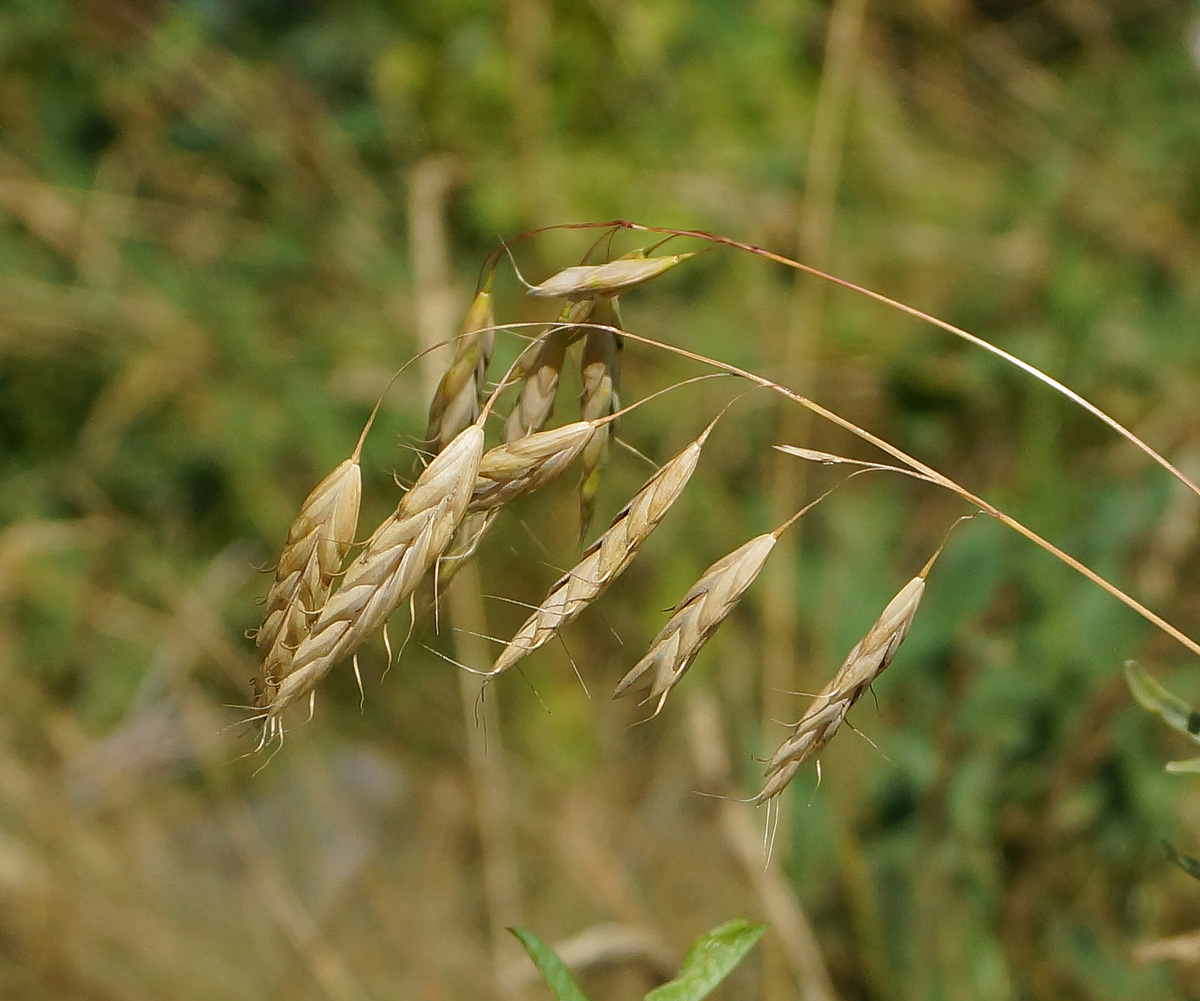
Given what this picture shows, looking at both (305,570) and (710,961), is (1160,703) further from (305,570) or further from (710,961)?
(305,570)

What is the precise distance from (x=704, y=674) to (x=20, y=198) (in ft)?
6.32

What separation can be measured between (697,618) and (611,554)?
0.08 meters

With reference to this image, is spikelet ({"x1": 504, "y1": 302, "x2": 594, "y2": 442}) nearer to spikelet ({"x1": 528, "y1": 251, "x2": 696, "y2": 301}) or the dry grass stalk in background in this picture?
spikelet ({"x1": 528, "y1": 251, "x2": 696, "y2": 301})

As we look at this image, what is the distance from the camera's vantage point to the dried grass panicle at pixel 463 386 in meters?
0.94

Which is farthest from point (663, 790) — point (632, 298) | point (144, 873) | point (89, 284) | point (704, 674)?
point (89, 284)

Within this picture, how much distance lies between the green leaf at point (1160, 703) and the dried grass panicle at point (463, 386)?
548mm

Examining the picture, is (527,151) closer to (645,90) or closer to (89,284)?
(645,90)

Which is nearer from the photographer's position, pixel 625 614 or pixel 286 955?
pixel 286 955

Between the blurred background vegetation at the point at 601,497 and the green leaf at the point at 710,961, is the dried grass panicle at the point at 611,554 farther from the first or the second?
the blurred background vegetation at the point at 601,497

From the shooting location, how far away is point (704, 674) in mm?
2252

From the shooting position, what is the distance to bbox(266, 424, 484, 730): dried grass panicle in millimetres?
785

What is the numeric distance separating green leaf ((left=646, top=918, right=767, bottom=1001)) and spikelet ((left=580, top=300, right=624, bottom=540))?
0.32 m

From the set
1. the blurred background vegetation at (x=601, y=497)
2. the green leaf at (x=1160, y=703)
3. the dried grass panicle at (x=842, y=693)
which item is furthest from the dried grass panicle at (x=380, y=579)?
the blurred background vegetation at (x=601, y=497)

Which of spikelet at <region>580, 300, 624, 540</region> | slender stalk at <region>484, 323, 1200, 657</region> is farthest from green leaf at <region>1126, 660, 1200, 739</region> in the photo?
spikelet at <region>580, 300, 624, 540</region>
